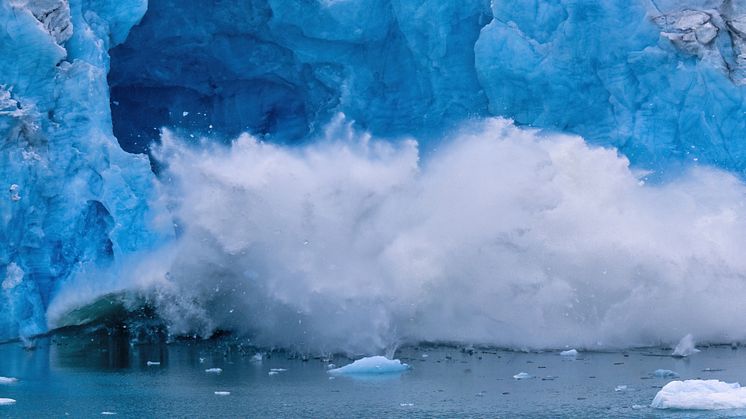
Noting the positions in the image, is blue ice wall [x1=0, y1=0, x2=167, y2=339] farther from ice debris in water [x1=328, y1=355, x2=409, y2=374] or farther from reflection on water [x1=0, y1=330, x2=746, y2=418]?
ice debris in water [x1=328, y1=355, x2=409, y2=374]

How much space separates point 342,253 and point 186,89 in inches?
219

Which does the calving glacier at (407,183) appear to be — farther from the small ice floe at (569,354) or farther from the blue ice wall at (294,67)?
the small ice floe at (569,354)

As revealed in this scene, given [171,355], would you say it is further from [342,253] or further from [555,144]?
[555,144]

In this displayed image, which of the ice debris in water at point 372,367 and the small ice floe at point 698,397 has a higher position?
the ice debris in water at point 372,367

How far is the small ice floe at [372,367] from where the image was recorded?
1306 centimetres

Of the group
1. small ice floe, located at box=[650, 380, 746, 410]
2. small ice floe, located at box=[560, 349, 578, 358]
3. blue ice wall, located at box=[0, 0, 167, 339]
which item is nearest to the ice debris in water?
small ice floe, located at box=[560, 349, 578, 358]

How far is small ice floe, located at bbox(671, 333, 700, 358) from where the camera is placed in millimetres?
13992

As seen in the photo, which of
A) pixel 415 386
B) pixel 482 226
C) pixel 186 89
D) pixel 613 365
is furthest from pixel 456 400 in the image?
pixel 186 89

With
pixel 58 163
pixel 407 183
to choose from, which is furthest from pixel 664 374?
pixel 58 163

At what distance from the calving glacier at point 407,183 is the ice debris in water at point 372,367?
1375 mm

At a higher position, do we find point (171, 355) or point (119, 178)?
point (119, 178)

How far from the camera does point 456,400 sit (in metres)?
11.0

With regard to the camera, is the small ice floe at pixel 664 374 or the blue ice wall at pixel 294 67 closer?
the small ice floe at pixel 664 374

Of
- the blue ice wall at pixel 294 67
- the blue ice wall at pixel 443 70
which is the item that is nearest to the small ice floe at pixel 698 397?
the blue ice wall at pixel 443 70
